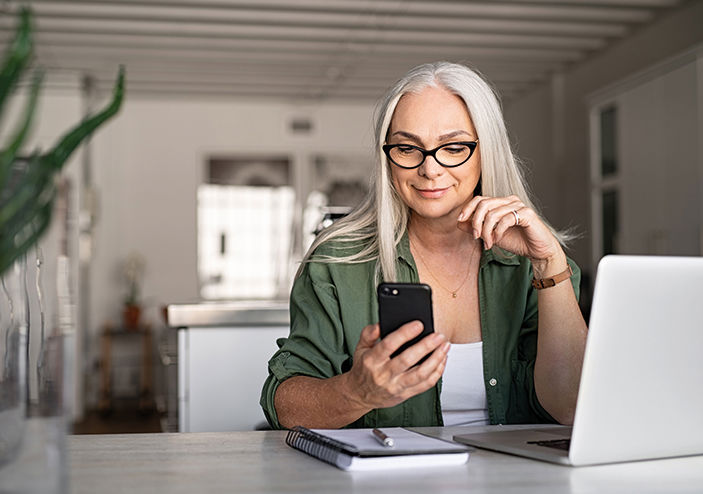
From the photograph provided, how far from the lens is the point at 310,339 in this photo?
1728 millimetres

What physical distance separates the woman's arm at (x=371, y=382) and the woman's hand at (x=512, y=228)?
36cm

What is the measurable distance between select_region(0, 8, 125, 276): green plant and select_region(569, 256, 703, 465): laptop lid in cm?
67

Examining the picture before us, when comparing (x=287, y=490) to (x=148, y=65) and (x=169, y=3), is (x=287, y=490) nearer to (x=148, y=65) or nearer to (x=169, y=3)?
(x=169, y=3)

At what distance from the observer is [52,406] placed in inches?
35.4

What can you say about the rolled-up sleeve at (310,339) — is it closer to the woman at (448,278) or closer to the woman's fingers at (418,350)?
the woman at (448,278)

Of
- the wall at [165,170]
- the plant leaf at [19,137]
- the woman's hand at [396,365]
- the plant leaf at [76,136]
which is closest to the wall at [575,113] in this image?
the wall at [165,170]

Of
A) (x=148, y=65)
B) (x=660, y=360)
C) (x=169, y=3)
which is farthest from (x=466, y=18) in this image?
(x=660, y=360)

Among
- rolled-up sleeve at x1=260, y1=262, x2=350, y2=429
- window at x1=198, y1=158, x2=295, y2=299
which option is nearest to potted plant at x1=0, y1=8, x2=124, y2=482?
rolled-up sleeve at x1=260, y1=262, x2=350, y2=429

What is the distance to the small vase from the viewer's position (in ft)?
26.8

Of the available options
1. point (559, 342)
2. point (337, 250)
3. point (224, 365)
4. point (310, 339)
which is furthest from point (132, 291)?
point (559, 342)

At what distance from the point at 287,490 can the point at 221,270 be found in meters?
8.02

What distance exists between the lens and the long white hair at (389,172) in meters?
1.83

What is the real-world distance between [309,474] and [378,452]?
0.32 feet

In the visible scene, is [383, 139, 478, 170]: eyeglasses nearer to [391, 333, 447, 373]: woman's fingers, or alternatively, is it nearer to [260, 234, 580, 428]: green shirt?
[260, 234, 580, 428]: green shirt
